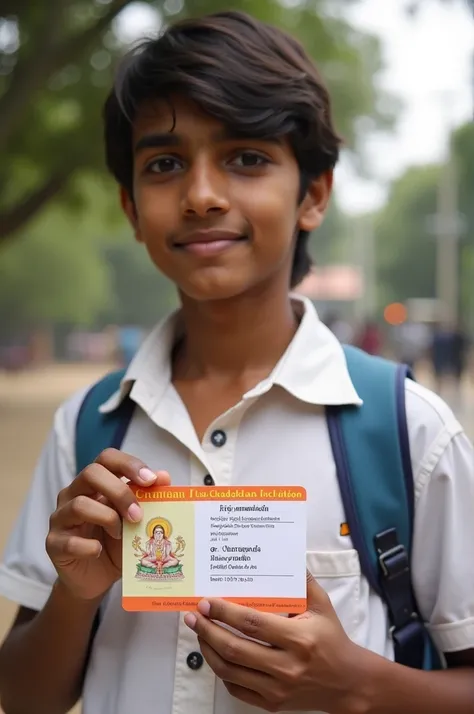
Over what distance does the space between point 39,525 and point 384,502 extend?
630mm

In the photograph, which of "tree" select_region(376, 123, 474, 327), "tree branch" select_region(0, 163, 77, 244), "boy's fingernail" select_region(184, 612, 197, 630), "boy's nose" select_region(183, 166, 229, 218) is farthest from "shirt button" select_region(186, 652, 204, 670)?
"tree" select_region(376, 123, 474, 327)

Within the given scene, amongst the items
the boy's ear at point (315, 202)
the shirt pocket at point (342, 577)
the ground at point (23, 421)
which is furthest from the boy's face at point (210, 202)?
the ground at point (23, 421)

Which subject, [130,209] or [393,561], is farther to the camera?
[130,209]

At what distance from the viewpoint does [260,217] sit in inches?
58.1

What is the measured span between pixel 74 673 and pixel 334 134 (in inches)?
43.5

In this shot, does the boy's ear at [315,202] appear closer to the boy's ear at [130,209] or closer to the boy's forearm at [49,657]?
the boy's ear at [130,209]

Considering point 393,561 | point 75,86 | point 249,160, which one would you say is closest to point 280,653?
point 393,561

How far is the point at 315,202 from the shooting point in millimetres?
1690

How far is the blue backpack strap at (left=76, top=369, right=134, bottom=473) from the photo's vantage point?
157 cm

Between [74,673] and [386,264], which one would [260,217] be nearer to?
[74,673]

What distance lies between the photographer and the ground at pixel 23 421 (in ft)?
22.8

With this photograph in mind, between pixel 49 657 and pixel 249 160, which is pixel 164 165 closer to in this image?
pixel 249 160

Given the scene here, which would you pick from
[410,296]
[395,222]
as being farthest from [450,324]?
[395,222]

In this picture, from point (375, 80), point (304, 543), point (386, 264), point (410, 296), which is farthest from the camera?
point (386, 264)
